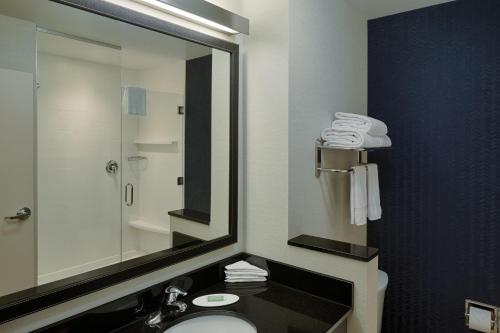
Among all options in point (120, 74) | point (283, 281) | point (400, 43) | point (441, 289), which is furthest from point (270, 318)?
point (400, 43)

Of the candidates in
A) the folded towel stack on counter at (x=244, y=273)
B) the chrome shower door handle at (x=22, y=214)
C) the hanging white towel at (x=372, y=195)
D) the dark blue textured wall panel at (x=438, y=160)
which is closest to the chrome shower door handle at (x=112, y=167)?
the chrome shower door handle at (x=22, y=214)

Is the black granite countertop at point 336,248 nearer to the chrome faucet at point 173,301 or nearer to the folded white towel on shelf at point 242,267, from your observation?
the folded white towel on shelf at point 242,267

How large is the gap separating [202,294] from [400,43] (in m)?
1.99

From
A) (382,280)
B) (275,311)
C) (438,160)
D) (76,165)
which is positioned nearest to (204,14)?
(76,165)

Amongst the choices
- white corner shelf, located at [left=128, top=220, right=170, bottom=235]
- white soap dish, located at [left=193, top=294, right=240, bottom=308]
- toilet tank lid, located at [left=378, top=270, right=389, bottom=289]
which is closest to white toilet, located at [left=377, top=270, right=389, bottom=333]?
toilet tank lid, located at [left=378, top=270, right=389, bottom=289]

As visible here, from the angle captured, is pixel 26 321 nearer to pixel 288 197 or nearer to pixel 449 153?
pixel 288 197

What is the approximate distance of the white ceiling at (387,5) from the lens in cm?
204

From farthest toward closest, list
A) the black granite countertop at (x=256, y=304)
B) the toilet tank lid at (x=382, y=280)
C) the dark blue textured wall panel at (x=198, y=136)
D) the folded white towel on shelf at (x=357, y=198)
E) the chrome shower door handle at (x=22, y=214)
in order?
the toilet tank lid at (x=382, y=280)
the folded white towel on shelf at (x=357, y=198)
the dark blue textured wall panel at (x=198, y=136)
the black granite countertop at (x=256, y=304)
the chrome shower door handle at (x=22, y=214)


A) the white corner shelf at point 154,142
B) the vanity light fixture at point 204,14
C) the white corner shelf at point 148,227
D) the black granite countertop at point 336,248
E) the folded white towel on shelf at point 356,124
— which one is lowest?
the black granite countertop at point 336,248

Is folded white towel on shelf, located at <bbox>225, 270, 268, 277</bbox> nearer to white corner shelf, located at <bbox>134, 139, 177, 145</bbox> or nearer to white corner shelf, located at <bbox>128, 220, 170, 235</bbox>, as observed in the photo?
white corner shelf, located at <bbox>128, 220, 170, 235</bbox>

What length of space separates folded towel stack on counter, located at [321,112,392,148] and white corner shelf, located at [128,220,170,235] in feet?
3.04

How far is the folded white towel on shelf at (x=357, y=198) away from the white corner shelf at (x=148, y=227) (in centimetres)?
106

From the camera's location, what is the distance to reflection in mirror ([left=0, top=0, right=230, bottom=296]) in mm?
976

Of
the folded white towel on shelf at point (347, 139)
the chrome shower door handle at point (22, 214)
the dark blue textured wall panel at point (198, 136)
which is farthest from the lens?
the folded white towel on shelf at point (347, 139)
